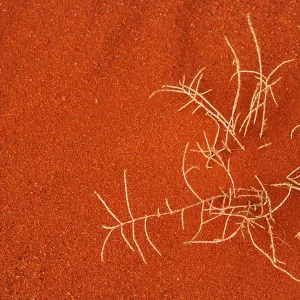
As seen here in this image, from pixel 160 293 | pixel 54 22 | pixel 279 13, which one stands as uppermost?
pixel 54 22

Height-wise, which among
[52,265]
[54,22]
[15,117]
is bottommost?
[52,265]

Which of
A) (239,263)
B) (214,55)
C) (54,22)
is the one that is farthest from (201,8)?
(239,263)

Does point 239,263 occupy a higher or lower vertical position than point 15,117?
lower

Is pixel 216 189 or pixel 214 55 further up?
pixel 214 55

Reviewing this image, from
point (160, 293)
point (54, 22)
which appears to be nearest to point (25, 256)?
point (160, 293)

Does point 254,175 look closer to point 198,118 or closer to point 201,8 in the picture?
point 198,118

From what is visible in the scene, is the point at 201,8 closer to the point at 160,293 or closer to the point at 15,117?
the point at 15,117
